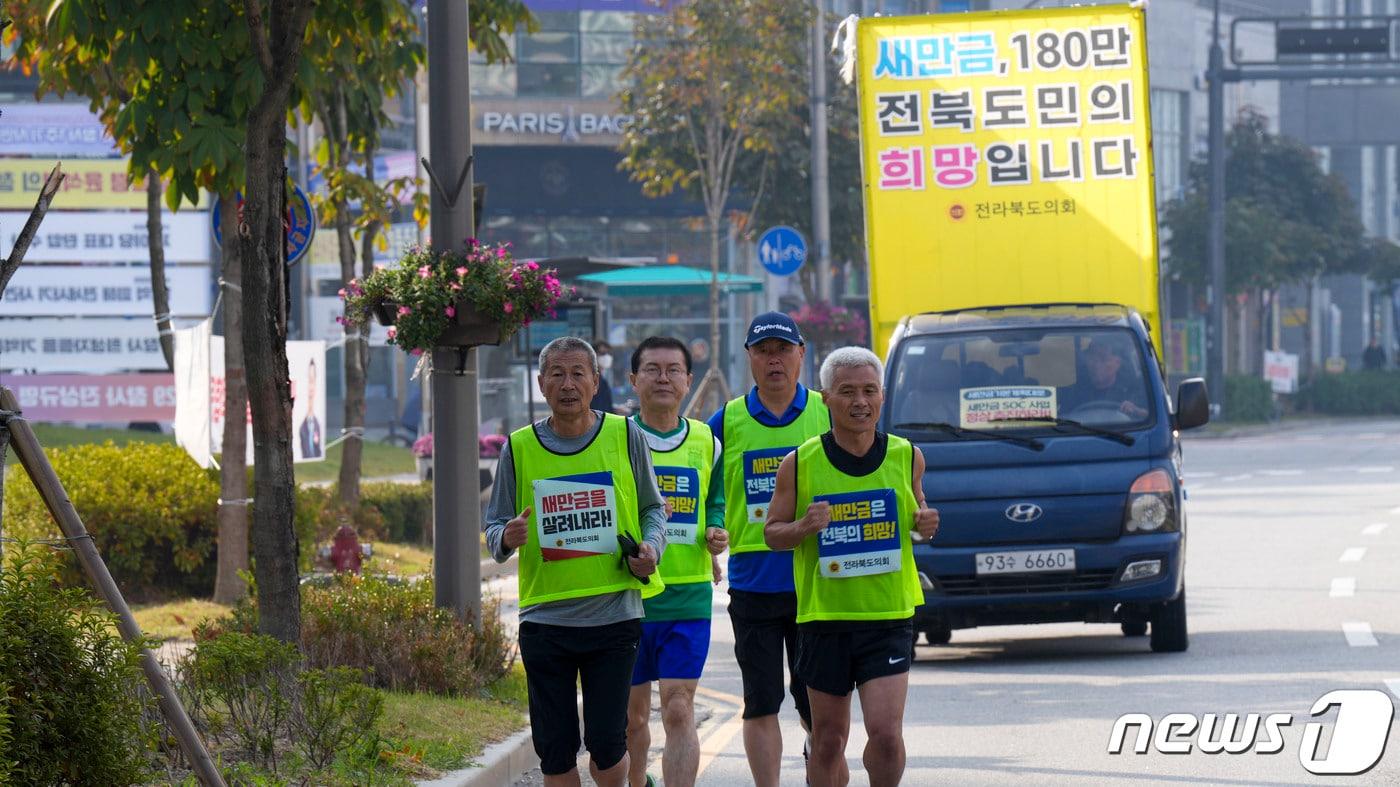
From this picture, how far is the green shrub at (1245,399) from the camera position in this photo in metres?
51.9

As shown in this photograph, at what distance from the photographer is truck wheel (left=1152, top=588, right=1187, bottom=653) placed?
12703mm

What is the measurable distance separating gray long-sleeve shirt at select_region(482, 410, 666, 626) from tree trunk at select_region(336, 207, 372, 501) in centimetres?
1156

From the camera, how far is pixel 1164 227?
5944cm

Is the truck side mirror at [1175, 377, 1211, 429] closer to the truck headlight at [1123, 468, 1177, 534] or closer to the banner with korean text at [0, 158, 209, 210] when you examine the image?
the truck headlight at [1123, 468, 1177, 534]

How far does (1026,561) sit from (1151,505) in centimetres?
74

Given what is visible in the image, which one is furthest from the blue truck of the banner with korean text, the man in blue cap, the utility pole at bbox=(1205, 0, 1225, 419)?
the utility pole at bbox=(1205, 0, 1225, 419)

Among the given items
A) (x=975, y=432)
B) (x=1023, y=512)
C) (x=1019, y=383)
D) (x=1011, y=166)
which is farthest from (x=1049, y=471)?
(x=1011, y=166)

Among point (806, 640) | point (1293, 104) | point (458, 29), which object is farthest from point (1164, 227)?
point (806, 640)

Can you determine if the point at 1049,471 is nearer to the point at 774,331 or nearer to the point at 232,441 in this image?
the point at 774,331

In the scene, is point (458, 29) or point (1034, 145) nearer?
point (458, 29)

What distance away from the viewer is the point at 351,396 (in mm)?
19844

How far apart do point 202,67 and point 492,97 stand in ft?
114

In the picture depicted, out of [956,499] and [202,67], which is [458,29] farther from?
[956,499]

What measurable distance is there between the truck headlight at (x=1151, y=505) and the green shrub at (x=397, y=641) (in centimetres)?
360
